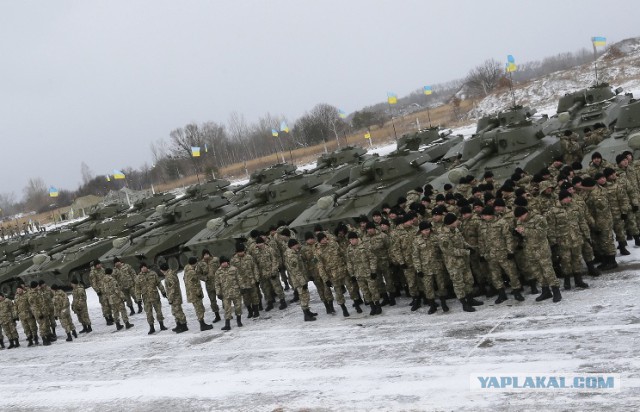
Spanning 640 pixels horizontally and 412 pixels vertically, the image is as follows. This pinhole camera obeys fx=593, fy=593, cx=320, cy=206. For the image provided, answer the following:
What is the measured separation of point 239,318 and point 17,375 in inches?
196

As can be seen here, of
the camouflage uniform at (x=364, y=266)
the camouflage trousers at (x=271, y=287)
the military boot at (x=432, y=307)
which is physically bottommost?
the military boot at (x=432, y=307)

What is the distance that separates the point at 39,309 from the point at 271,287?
6.32 m

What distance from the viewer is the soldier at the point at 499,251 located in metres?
9.81

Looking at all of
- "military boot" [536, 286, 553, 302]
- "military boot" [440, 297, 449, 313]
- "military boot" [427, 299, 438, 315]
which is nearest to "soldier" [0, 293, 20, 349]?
"military boot" [427, 299, 438, 315]

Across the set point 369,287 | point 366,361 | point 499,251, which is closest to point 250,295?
point 369,287

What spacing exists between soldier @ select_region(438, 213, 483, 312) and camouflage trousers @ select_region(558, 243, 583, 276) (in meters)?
1.50

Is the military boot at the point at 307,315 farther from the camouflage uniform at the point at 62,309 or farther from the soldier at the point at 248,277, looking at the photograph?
the camouflage uniform at the point at 62,309

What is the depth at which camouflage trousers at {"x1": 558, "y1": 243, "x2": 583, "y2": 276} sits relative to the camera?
9.71 meters

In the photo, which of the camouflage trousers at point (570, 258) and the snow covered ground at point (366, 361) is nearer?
the snow covered ground at point (366, 361)

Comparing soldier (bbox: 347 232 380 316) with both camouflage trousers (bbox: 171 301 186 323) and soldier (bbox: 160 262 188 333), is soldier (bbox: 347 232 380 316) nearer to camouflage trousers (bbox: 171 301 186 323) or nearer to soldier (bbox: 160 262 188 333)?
soldier (bbox: 160 262 188 333)

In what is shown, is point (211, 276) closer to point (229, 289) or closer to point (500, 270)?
point (229, 289)

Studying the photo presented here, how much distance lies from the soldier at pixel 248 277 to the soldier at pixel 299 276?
123cm

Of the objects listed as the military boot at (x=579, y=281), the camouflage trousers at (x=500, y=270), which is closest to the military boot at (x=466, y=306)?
the camouflage trousers at (x=500, y=270)

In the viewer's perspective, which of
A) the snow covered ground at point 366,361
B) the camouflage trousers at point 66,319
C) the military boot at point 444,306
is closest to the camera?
the snow covered ground at point 366,361
